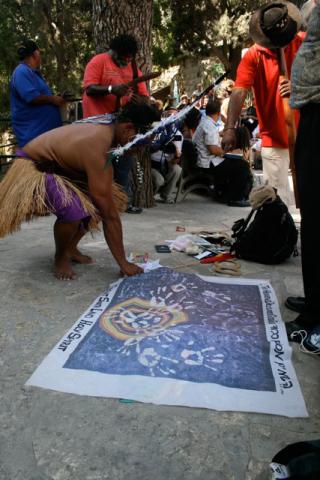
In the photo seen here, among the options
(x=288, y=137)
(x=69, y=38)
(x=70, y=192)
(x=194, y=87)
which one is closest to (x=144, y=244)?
(x=70, y=192)

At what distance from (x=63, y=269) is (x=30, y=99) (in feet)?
6.49

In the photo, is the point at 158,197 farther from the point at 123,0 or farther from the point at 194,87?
the point at 194,87

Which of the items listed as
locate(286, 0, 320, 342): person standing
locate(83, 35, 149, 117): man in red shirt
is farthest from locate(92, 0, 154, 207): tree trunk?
locate(286, 0, 320, 342): person standing

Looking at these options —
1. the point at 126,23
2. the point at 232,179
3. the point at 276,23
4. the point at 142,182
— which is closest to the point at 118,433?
the point at 276,23

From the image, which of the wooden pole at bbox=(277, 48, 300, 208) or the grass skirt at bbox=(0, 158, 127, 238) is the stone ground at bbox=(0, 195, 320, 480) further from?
the wooden pole at bbox=(277, 48, 300, 208)

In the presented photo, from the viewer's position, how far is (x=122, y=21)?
4.79 m

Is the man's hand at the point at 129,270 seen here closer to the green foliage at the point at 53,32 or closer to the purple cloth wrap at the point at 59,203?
the purple cloth wrap at the point at 59,203

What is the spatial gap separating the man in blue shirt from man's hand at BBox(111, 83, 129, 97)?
0.68 meters

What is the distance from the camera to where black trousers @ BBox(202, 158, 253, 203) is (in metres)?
5.70

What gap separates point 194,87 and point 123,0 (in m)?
16.4

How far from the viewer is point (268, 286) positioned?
109 inches

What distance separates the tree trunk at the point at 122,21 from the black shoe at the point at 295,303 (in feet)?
11.0

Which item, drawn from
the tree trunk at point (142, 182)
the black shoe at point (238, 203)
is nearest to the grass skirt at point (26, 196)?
the tree trunk at point (142, 182)

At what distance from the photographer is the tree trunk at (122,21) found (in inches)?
187
